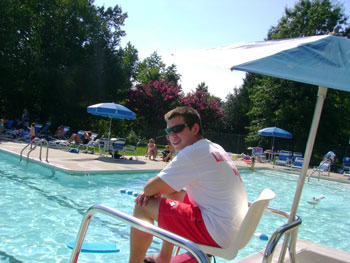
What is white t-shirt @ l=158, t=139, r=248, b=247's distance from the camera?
6.43ft

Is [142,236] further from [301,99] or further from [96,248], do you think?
[301,99]

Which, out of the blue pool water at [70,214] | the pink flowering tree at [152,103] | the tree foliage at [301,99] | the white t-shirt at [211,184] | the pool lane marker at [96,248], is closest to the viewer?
the white t-shirt at [211,184]

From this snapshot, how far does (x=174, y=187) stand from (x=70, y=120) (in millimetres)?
21148

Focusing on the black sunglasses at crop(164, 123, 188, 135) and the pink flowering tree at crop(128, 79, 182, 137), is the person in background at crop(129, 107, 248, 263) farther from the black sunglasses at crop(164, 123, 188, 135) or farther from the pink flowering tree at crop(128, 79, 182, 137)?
the pink flowering tree at crop(128, 79, 182, 137)

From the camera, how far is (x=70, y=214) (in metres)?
5.27

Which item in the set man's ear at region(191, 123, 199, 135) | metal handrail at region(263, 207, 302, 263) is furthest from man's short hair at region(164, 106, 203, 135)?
metal handrail at region(263, 207, 302, 263)

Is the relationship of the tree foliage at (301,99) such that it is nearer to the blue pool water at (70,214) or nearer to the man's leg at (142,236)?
the blue pool water at (70,214)

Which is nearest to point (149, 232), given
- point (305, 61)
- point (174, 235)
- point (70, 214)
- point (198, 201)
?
point (174, 235)

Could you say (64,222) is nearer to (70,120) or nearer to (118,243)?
(118,243)

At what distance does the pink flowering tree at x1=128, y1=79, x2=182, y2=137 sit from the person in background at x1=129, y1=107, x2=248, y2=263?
2309cm

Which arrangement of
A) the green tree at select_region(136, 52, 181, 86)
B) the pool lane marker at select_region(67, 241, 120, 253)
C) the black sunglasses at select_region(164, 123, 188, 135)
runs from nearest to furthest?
the black sunglasses at select_region(164, 123, 188, 135), the pool lane marker at select_region(67, 241, 120, 253), the green tree at select_region(136, 52, 181, 86)

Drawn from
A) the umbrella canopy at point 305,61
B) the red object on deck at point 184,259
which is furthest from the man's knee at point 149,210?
the umbrella canopy at point 305,61

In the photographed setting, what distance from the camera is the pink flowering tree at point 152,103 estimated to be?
84.2ft

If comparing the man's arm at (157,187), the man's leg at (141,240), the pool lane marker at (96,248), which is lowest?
the pool lane marker at (96,248)
